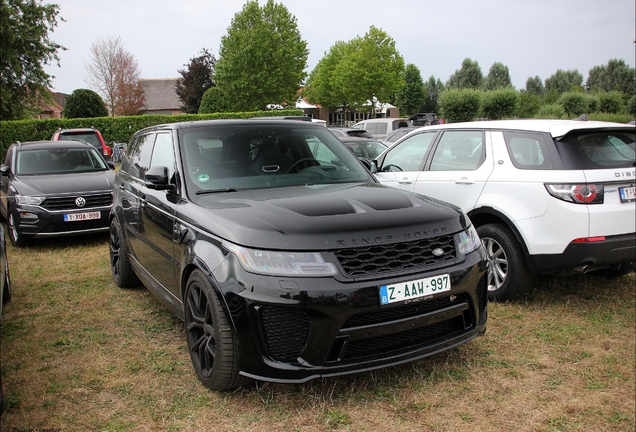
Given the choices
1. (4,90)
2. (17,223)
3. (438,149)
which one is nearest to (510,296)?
(438,149)

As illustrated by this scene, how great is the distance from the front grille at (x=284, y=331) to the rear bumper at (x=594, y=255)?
8.75 feet

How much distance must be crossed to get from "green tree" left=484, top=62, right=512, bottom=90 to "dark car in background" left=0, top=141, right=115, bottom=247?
82.5m

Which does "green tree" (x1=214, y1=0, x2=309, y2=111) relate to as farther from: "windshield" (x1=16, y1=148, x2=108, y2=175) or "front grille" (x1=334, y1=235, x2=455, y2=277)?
"front grille" (x1=334, y1=235, x2=455, y2=277)

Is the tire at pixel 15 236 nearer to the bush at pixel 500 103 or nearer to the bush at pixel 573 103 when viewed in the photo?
the bush at pixel 573 103

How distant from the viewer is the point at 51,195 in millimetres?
7805

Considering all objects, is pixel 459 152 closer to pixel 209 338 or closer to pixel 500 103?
pixel 209 338

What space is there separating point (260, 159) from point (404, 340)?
1876 millimetres

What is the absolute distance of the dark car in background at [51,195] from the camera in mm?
7789

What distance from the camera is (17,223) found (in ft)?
25.8

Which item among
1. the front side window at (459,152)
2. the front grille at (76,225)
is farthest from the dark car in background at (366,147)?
the front side window at (459,152)

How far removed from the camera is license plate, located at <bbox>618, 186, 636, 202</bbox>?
448cm

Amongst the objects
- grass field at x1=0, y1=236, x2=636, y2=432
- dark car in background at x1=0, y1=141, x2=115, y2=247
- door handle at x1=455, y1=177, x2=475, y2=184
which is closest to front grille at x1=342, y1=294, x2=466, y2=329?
grass field at x1=0, y1=236, x2=636, y2=432

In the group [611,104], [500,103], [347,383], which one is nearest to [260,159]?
[347,383]

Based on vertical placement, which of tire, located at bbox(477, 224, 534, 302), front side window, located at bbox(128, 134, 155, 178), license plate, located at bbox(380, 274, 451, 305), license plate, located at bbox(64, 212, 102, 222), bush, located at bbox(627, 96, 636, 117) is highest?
bush, located at bbox(627, 96, 636, 117)
